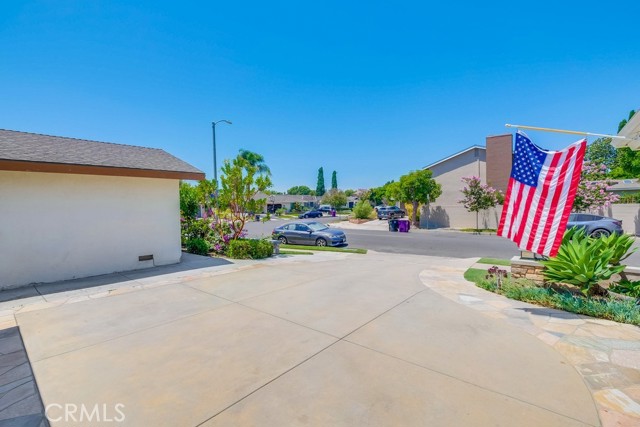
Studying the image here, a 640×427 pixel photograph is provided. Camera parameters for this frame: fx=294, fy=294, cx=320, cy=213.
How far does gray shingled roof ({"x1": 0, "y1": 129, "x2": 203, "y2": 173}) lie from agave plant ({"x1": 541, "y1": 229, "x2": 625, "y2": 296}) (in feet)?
34.6

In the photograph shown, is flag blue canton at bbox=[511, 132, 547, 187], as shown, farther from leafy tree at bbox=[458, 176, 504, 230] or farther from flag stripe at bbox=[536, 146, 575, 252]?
leafy tree at bbox=[458, 176, 504, 230]

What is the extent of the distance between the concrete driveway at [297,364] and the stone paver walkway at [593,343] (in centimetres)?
17

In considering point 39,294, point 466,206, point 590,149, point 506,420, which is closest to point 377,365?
point 506,420

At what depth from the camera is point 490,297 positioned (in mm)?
6488

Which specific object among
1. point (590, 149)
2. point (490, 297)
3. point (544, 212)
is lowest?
point (490, 297)

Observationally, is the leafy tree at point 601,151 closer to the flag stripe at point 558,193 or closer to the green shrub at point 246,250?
the flag stripe at point 558,193

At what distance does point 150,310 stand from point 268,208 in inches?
2408

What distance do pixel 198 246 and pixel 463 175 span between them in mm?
25930

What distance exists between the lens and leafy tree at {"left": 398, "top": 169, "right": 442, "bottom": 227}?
1087 inches

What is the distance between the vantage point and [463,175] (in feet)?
95.5

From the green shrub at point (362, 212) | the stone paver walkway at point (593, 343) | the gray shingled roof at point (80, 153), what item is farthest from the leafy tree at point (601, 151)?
the gray shingled roof at point (80, 153)

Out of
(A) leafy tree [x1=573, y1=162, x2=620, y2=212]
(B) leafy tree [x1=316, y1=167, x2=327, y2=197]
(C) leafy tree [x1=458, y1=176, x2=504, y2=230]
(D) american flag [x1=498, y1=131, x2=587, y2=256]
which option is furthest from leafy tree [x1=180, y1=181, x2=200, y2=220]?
(B) leafy tree [x1=316, y1=167, x2=327, y2=197]

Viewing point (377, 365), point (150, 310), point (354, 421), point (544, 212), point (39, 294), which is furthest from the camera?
point (39, 294)

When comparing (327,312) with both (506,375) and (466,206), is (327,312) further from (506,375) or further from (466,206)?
(466,206)
